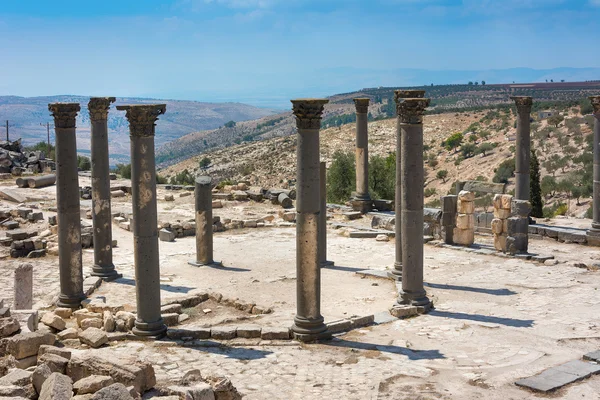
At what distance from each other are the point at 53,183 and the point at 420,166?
2696cm

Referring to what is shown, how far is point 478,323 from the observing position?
14641mm

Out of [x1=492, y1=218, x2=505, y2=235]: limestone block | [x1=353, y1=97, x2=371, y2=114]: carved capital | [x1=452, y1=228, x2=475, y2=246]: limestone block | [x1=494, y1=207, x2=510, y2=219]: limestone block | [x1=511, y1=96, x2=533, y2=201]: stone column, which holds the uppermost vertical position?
[x1=353, y1=97, x2=371, y2=114]: carved capital

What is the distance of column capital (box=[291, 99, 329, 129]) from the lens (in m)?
13.5

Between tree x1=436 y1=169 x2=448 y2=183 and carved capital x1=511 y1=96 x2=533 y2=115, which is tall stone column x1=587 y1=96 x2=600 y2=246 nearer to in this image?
carved capital x1=511 y1=96 x2=533 y2=115

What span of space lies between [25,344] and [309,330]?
479cm

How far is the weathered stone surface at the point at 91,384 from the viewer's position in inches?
381

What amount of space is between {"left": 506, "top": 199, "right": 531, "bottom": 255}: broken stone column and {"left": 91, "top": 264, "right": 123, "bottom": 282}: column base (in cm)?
1062

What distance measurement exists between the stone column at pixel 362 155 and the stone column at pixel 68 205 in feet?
43.2

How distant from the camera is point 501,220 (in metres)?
21.6

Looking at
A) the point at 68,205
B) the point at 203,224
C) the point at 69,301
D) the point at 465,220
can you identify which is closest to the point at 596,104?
the point at 465,220

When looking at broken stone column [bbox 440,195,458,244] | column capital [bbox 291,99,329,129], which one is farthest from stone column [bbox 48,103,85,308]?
broken stone column [bbox 440,195,458,244]

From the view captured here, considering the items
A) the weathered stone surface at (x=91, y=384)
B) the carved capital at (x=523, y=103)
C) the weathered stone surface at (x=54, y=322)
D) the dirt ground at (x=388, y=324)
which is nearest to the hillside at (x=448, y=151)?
the carved capital at (x=523, y=103)

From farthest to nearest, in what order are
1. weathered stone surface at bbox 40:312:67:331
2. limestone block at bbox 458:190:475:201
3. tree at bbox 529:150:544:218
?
tree at bbox 529:150:544:218 < limestone block at bbox 458:190:475:201 < weathered stone surface at bbox 40:312:67:331

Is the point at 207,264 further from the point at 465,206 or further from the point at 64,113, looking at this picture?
the point at 465,206
